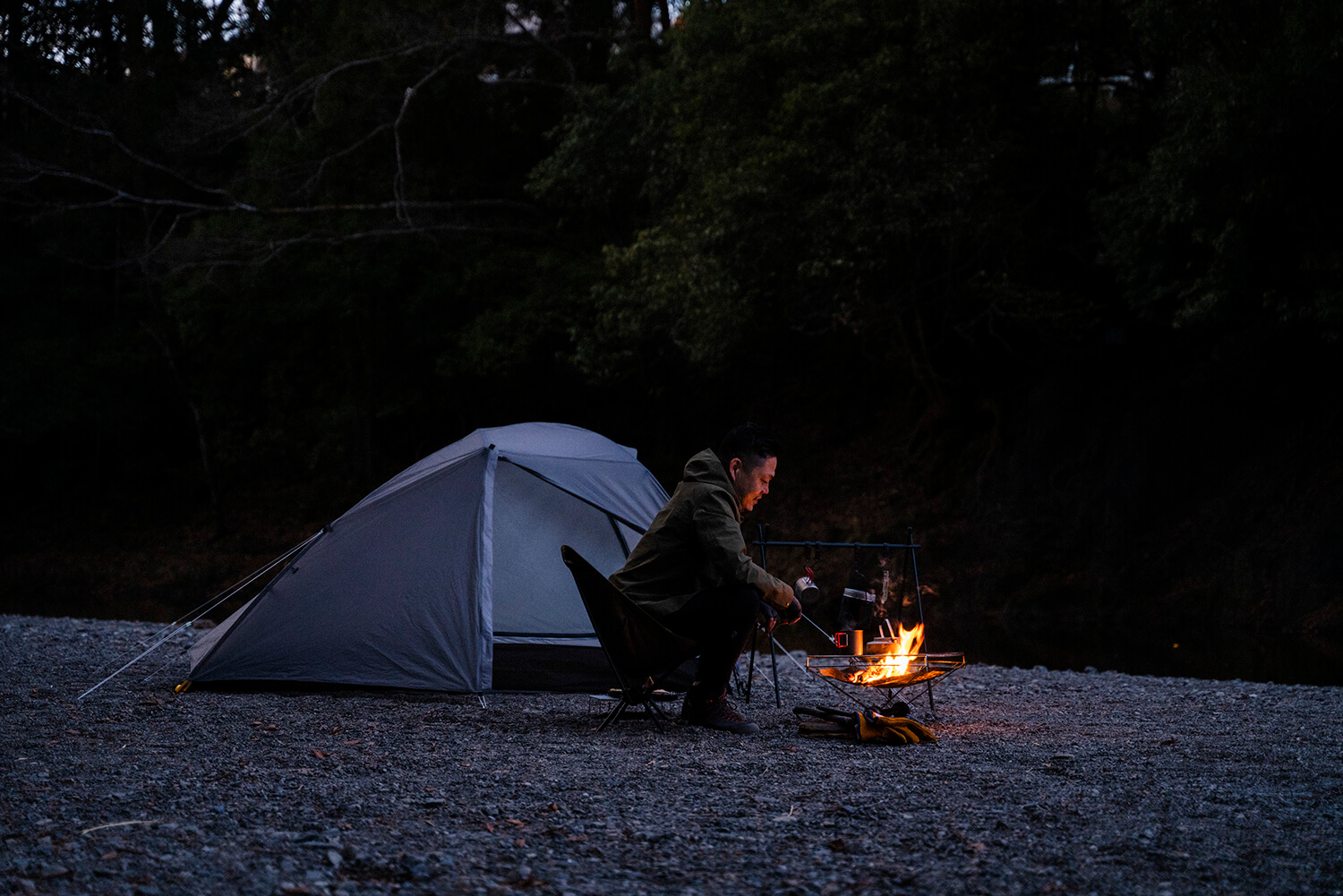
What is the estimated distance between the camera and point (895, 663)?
5.19m

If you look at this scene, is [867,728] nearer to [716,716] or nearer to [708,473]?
[716,716]

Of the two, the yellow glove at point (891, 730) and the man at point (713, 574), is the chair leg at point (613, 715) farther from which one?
the yellow glove at point (891, 730)

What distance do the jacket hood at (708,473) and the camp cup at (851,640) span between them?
845 millimetres

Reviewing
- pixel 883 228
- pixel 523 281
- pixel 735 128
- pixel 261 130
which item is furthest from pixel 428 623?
pixel 261 130

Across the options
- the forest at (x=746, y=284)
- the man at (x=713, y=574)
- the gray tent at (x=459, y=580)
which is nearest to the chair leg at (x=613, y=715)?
the man at (x=713, y=574)

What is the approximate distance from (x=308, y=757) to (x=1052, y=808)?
2.72 meters

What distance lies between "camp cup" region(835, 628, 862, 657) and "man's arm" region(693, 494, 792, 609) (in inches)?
19.5

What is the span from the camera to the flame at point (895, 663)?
5.14m

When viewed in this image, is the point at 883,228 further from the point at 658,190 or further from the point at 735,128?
the point at 658,190

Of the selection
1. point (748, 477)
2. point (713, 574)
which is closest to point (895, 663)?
point (713, 574)

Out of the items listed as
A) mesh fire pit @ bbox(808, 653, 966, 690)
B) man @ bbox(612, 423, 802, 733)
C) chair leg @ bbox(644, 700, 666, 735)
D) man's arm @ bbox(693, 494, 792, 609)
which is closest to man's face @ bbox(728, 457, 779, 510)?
man @ bbox(612, 423, 802, 733)

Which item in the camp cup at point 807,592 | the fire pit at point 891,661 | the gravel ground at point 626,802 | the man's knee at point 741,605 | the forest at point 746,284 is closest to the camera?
the gravel ground at point 626,802

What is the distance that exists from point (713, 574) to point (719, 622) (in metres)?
0.25

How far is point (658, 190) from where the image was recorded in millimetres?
15945
